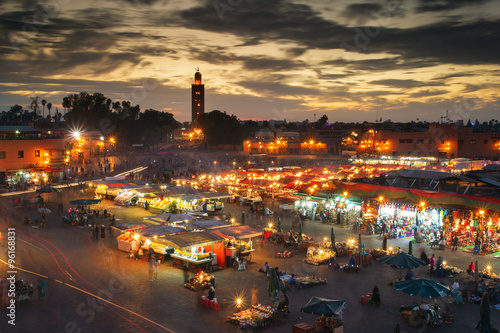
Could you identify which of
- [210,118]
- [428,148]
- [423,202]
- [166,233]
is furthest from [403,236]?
[210,118]

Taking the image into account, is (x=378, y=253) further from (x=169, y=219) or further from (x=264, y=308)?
(x=169, y=219)

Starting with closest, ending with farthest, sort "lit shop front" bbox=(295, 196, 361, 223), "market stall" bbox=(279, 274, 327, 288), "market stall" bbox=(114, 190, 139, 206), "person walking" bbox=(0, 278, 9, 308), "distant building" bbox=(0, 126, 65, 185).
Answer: "person walking" bbox=(0, 278, 9, 308)
"market stall" bbox=(279, 274, 327, 288)
"lit shop front" bbox=(295, 196, 361, 223)
"market stall" bbox=(114, 190, 139, 206)
"distant building" bbox=(0, 126, 65, 185)

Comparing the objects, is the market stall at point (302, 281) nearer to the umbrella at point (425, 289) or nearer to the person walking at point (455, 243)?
the umbrella at point (425, 289)

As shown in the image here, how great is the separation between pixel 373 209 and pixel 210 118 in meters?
81.6

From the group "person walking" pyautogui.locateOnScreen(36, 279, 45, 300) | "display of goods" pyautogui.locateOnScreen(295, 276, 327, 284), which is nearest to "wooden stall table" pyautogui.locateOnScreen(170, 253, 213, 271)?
"display of goods" pyautogui.locateOnScreen(295, 276, 327, 284)

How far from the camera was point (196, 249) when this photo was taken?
16609mm

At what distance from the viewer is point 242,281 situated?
598 inches

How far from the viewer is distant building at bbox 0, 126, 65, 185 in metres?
42.2

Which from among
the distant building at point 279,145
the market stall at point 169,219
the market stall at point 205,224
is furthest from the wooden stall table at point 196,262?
the distant building at point 279,145

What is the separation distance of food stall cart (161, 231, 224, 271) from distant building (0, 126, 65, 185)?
31655 mm

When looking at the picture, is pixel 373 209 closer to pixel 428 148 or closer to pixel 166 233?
pixel 166 233

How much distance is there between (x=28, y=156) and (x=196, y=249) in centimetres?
3621

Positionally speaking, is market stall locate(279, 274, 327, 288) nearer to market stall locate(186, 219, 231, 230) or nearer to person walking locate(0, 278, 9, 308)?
market stall locate(186, 219, 231, 230)

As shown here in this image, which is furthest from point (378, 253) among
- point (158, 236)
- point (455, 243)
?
point (158, 236)
